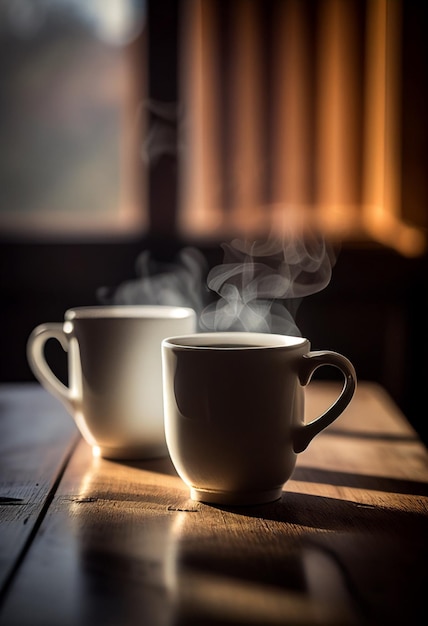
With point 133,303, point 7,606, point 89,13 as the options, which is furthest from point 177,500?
point 89,13

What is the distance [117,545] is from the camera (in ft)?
1.45

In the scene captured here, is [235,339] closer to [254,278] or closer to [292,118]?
[254,278]

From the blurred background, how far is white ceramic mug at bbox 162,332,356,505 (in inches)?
47.3

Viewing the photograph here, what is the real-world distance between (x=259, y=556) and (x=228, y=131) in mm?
1583

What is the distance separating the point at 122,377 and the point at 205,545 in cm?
24

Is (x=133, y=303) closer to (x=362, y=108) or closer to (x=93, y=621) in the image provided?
(x=362, y=108)

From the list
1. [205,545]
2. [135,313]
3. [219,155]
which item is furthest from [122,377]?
[219,155]

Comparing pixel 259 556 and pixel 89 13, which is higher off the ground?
pixel 89 13

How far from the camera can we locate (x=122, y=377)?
0.65 m

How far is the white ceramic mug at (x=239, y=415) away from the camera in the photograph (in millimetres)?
508

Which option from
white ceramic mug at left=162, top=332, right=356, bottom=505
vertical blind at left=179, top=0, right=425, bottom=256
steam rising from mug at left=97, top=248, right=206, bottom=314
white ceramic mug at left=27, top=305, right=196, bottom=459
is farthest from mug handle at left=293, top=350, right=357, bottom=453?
vertical blind at left=179, top=0, right=425, bottom=256

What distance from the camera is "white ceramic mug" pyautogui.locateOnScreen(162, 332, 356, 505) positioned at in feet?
1.67

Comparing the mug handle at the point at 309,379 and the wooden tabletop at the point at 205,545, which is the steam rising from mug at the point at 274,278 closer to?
the wooden tabletop at the point at 205,545

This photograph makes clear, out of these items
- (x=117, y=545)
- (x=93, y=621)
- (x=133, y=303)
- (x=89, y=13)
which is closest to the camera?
(x=93, y=621)
